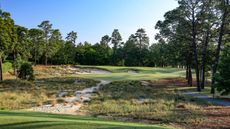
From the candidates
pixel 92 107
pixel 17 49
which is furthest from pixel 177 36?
pixel 17 49

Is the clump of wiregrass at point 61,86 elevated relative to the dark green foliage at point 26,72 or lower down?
lower down

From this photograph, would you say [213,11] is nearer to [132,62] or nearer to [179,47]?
[179,47]

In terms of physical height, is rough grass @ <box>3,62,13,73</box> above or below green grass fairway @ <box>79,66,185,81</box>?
above

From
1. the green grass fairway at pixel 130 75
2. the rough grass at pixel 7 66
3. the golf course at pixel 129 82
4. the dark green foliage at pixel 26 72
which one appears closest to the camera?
Answer: the golf course at pixel 129 82

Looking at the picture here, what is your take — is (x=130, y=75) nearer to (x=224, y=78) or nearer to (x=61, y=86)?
(x=61, y=86)

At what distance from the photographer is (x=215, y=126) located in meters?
14.8

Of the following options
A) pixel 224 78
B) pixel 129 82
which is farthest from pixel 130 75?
pixel 224 78

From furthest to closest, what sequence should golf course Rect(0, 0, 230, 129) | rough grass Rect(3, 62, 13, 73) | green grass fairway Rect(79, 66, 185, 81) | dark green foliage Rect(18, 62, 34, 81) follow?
rough grass Rect(3, 62, 13, 73) < green grass fairway Rect(79, 66, 185, 81) < dark green foliage Rect(18, 62, 34, 81) < golf course Rect(0, 0, 230, 129)

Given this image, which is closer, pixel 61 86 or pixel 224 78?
pixel 224 78

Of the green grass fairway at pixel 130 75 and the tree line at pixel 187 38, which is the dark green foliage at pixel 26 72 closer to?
the tree line at pixel 187 38

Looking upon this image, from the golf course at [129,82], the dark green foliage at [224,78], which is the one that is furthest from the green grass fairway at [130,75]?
the dark green foliage at [224,78]

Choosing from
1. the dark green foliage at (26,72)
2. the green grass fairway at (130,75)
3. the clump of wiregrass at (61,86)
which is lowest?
the clump of wiregrass at (61,86)

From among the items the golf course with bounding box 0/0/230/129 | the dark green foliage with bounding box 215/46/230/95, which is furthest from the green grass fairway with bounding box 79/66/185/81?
the dark green foliage with bounding box 215/46/230/95

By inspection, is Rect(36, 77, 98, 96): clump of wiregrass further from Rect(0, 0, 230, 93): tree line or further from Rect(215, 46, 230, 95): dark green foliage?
Rect(215, 46, 230, 95): dark green foliage
